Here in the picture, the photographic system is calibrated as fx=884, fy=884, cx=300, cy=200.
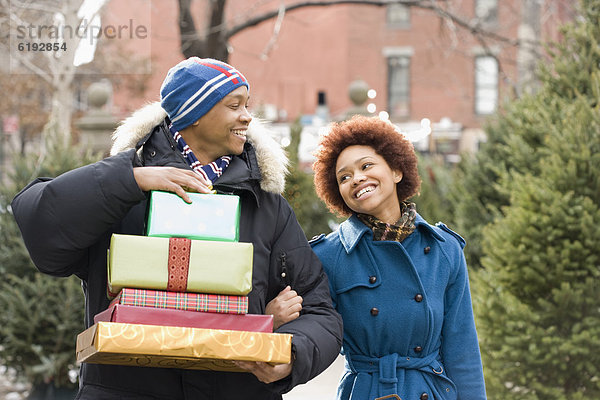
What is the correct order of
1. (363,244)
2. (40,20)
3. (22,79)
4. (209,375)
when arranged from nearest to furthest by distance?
(209,375)
(363,244)
(40,20)
(22,79)

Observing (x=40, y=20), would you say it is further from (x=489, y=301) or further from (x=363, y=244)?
(x=363, y=244)

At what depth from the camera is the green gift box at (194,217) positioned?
9.12 feet

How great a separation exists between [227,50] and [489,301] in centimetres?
770

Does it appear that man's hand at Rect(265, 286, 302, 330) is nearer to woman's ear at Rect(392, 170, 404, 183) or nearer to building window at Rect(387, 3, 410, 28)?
woman's ear at Rect(392, 170, 404, 183)

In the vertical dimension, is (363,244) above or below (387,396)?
above

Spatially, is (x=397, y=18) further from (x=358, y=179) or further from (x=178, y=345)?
(x=178, y=345)

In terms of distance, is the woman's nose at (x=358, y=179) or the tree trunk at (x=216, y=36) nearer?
the woman's nose at (x=358, y=179)

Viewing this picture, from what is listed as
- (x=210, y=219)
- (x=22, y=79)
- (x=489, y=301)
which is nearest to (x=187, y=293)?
(x=210, y=219)

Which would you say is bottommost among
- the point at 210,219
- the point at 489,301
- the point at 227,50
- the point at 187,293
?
the point at 489,301

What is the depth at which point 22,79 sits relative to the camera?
2873cm

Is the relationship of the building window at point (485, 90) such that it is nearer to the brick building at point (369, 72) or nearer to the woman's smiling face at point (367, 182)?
the brick building at point (369, 72)

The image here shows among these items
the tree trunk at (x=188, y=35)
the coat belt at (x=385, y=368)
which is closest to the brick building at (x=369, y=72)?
the tree trunk at (x=188, y=35)

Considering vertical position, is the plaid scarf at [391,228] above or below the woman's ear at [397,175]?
below

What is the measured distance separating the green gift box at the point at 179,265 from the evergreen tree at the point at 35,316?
435 centimetres
